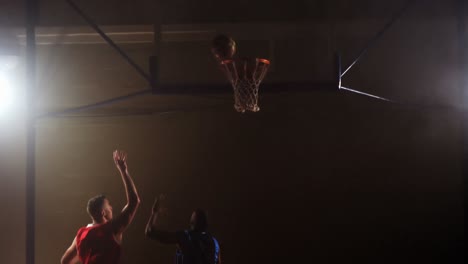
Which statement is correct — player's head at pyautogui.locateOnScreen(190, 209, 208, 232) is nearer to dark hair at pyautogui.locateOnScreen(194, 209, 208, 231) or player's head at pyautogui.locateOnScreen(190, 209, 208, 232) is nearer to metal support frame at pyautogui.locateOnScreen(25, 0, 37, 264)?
dark hair at pyautogui.locateOnScreen(194, 209, 208, 231)

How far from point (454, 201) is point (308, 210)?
1.79m

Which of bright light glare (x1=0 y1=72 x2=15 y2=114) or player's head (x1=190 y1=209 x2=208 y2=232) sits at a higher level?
bright light glare (x1=0 y1=72 x2=15 y2=114)

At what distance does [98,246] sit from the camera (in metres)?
5.25

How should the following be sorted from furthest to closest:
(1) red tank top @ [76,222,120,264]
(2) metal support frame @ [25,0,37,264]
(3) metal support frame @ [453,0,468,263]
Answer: (3) metal support frame @ [453,0,468,263] → (2) metal support frame @ [25,0,37,264] → (1) red tank top @ [76,222,120,264]

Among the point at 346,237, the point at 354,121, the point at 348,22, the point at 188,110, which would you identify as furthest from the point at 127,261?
the point at 348,22

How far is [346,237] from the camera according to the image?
271 inches

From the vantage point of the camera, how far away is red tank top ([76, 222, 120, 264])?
5227mm

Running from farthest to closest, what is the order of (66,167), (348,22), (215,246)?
1. (66,167)
2. (348,22)
3. (215,246)

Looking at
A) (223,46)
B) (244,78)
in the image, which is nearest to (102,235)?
(244,78)

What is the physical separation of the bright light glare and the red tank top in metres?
2.53

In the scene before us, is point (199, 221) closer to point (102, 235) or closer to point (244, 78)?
point (102, 235)

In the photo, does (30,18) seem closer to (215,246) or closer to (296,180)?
(215,246)

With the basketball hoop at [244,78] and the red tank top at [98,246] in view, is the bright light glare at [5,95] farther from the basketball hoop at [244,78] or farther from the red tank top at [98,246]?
the basketball hoop at [244,78]

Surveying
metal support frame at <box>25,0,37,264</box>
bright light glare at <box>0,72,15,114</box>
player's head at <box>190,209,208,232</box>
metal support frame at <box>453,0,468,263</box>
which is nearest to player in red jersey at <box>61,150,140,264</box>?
player's head at <box>190,209,208,232</box>
